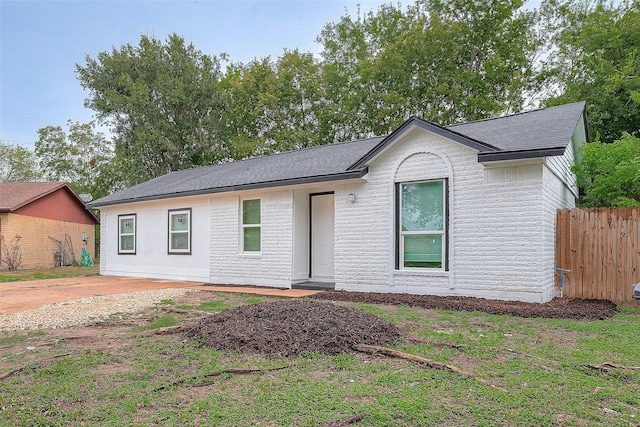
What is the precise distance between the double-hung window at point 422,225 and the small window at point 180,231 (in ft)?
22.1

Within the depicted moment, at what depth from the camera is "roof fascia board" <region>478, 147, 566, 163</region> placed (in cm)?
680

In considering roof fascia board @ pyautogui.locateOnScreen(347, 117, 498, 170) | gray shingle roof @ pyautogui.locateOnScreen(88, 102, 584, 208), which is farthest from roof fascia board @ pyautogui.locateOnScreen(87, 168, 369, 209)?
roof fascia board @ pyautogui.locateOnScreen(347, 117, 498, 170)

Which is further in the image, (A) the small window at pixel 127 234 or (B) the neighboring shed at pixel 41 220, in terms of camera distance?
(B) the neighboring shed at pixel 41 220

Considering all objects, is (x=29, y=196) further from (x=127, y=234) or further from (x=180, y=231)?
(x=180, y=231)

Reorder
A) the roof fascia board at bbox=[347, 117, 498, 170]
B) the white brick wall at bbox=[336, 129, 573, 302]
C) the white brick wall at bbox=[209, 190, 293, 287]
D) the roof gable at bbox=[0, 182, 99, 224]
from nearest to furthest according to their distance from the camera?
1. the white brick wall at bbox=[336, 129, 573, 302]
2. the roof fascia board at bbox=[347, 117, 498, 170]
3. the white brick wall at bbox=[209, 190, 293, 287]
4. the roof gable at bbox=[0, 182, 99, 224]

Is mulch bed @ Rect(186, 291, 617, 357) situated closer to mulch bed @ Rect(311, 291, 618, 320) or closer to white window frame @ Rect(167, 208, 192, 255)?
mulch bed @ Rect(311, 291, 618, 320)

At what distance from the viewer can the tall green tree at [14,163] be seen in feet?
117

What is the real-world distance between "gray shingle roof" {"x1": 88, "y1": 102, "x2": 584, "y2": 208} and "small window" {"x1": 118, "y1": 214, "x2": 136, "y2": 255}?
68 cm

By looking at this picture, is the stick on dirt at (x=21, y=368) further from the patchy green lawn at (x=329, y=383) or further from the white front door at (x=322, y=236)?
the white front door at (x=322, y=236)

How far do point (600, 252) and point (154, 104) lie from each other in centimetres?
2456

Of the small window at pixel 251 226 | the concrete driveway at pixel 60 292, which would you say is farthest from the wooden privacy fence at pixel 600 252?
the small window at pixel 251 226

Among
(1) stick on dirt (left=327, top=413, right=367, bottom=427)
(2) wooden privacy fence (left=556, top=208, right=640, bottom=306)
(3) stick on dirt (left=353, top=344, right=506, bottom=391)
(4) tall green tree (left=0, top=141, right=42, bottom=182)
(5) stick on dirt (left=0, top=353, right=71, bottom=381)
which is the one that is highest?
(4) tall green tree (left=0, top=141, right=42, bottom=182)

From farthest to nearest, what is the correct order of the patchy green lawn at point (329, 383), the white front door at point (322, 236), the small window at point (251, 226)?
1. the small window at point (251, 226)
2. the white front door at point (322, 236)
3. the patchy green lawn at point (329, 383)

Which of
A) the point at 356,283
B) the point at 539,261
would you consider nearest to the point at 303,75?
the point at 356,283
